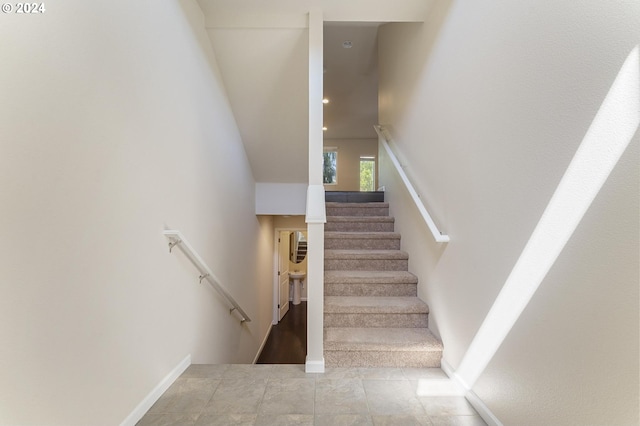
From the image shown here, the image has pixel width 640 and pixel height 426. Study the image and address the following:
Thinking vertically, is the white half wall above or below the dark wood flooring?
above

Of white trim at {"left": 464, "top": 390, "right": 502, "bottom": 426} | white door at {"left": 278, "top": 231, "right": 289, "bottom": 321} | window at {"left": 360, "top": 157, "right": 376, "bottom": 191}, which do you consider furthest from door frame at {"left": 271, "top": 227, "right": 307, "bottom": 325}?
white trim at {"left": 464, "top": 390, "right": 502, "bottom": 426}

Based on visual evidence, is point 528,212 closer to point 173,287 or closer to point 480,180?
point 480,180

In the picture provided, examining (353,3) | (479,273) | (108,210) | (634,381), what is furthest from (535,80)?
(108,210)

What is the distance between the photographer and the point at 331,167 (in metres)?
8.32

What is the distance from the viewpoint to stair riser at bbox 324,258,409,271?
300cm

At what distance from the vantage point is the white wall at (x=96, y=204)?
0.97 metres

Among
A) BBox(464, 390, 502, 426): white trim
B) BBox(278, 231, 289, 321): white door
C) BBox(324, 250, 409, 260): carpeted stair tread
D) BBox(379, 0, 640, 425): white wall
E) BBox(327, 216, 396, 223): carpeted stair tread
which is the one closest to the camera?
BBox(379, 0, 640, 425): white wall

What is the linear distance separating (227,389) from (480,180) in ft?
6.35

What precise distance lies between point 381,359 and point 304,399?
2.15 ft

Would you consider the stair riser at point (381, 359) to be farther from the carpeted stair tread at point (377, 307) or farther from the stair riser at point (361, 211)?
the stair riser at point (361, 211)

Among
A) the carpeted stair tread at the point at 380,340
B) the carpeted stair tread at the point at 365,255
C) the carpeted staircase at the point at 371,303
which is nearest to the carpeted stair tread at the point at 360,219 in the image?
the carpeted staircase at the point at 371,303

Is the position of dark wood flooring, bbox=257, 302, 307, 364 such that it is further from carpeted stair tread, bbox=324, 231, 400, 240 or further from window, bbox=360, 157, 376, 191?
window, bbox=360, 157, 376, 191

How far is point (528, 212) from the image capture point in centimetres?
125

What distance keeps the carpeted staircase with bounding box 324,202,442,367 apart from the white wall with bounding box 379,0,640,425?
0.21 m
